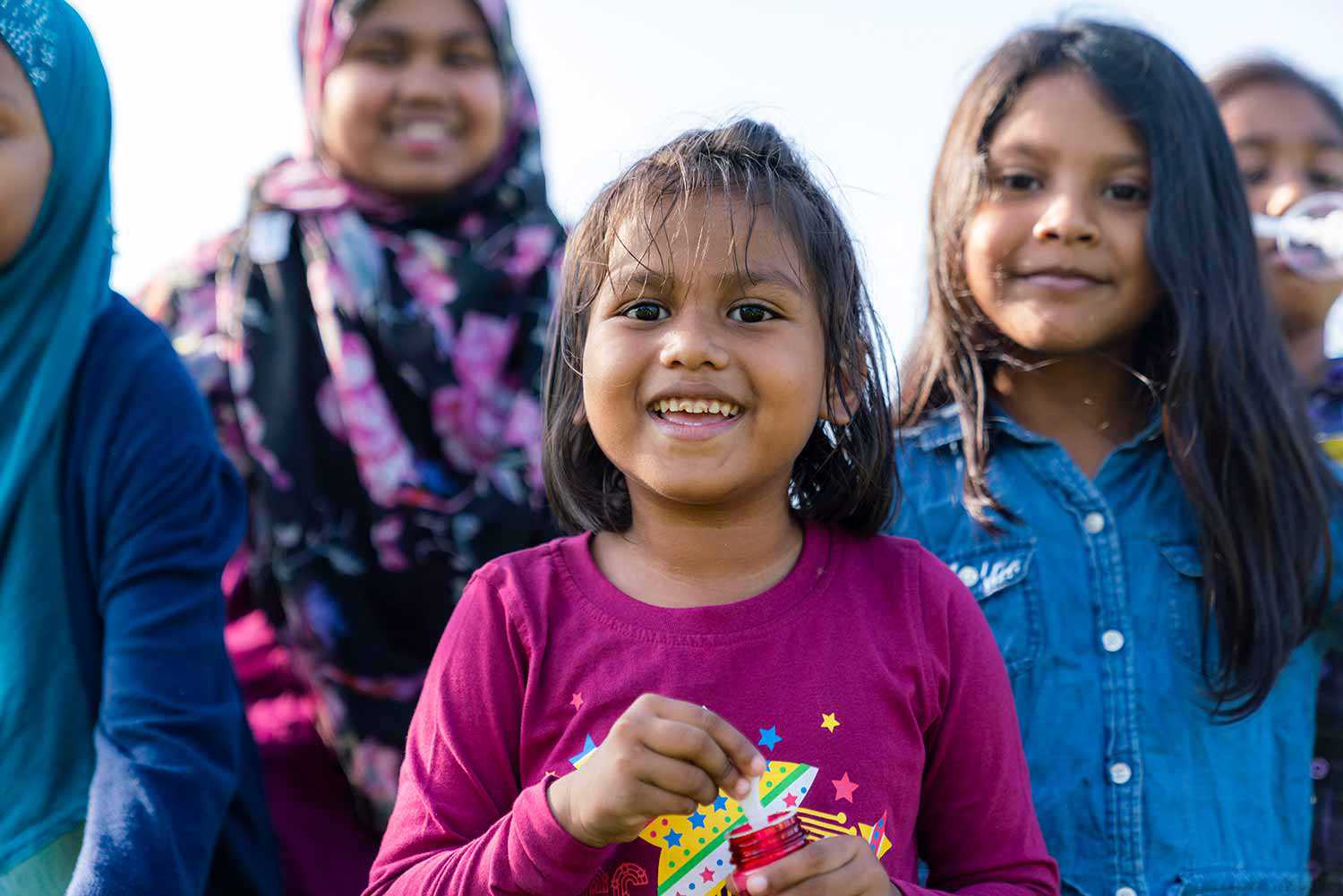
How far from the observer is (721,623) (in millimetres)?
1729

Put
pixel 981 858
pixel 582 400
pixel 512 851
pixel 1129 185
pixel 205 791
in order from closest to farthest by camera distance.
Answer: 1. pixel 512 851
2. pixel 981 858
3. pixel 582 400
4. pixel 205 791
5. pixel 1129 185

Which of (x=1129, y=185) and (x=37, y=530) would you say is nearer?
(x=37, y=530)

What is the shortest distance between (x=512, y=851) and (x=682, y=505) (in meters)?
0.49

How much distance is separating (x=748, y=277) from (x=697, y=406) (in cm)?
17

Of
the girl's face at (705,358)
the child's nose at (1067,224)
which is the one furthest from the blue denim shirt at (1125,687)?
the girl's face at (705,358)

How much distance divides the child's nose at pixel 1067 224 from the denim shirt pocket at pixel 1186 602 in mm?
516

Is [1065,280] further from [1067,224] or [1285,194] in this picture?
[1285,194]

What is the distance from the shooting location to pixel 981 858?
1.72 metres

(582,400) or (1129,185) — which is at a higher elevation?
(1129,185)

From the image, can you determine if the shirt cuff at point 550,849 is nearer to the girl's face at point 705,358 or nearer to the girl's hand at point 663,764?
the girl's hand at point 663,764

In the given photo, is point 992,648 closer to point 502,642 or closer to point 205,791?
point 502,642

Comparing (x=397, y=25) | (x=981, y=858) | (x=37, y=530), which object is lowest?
(x=981, y=858)

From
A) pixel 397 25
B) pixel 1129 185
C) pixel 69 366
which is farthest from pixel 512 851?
pixel 397 25

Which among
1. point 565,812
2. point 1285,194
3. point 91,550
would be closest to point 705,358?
point 565,812
